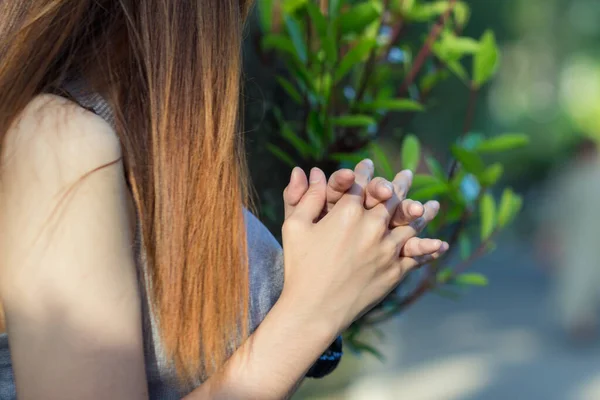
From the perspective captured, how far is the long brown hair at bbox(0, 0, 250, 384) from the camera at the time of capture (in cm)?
94

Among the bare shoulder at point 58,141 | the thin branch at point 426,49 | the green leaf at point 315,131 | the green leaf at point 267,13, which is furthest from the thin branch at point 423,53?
the bare shoulder at point 58,141

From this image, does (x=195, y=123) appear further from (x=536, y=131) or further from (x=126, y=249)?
(x=536, y=131)

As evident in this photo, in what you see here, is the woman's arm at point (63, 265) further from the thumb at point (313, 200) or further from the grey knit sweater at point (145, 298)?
the thumb at point (313, 200)

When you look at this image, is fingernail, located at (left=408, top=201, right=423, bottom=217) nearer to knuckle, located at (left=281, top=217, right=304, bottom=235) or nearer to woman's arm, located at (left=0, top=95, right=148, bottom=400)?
knuckle, located at (left=281, top=217, right=304, bottom=235)

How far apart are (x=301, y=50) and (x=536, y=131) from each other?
10351mm

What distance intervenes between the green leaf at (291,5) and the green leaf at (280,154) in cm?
25

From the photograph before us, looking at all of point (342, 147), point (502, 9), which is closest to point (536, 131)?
point (502, 9)

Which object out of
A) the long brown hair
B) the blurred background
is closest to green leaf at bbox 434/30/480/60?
the blurred background

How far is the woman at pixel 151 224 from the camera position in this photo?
0.85 m

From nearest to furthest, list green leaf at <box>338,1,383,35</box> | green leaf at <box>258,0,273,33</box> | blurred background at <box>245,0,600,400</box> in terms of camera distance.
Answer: green leaf at <box>338,1,383,35</box> < green leaf at <box>258,0,273,33</box> < blurred background at <box>245,0,600,400</box>

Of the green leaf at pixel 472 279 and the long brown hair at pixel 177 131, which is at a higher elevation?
the long brown hair at pixel 177 131

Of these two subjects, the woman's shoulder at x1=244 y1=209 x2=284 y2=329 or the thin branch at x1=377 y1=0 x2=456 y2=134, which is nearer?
the woman's shoulder at x1=244 y1=209 x2=284 y2=329

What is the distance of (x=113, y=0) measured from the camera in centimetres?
102

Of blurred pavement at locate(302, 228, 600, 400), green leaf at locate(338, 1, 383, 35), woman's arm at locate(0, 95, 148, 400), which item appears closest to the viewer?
woman's arm at locate(0, 95, 148, 400)
